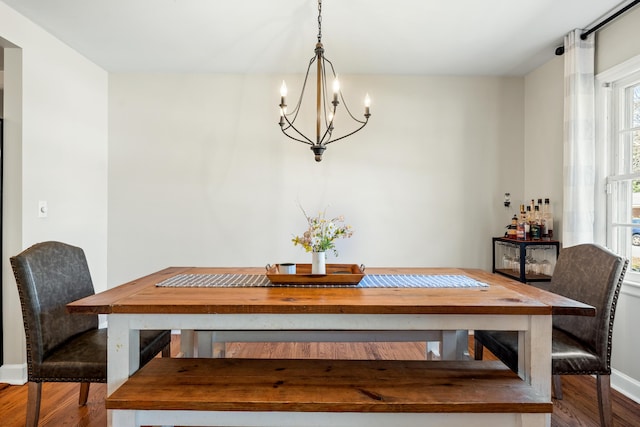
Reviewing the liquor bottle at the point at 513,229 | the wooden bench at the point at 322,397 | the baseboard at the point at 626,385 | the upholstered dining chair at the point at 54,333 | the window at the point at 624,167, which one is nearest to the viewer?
the wooden bench at the point at 322,397

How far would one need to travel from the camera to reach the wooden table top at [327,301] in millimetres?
1462

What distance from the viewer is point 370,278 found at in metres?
2.04

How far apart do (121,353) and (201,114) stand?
8.18 ft

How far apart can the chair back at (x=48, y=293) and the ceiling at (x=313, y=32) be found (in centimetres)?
161

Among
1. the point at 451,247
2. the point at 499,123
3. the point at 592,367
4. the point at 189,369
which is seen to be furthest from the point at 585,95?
the point at 189,369

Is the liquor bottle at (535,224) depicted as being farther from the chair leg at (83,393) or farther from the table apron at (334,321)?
the chair leg at (83,393)

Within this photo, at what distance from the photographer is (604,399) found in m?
1.73

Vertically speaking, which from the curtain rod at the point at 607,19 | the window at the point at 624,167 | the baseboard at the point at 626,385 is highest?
the curtain rod at the point at 607,19

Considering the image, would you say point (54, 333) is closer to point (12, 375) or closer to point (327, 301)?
point (12, 375)

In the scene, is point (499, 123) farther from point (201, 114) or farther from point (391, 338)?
point (201, 114)

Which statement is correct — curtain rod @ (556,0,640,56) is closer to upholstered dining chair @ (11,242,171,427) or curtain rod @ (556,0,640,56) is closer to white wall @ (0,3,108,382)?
upholstered dining chair @ (11,242,171,427)

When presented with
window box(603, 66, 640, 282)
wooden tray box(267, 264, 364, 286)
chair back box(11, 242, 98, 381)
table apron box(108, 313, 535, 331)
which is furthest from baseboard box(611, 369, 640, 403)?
chair back box(11, 242, 98, 381)

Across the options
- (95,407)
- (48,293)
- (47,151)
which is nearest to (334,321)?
(48,293)

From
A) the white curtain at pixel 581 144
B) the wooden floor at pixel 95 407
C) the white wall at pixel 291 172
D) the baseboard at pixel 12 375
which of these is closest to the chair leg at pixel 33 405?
the wooden floor at pixel 95 407
